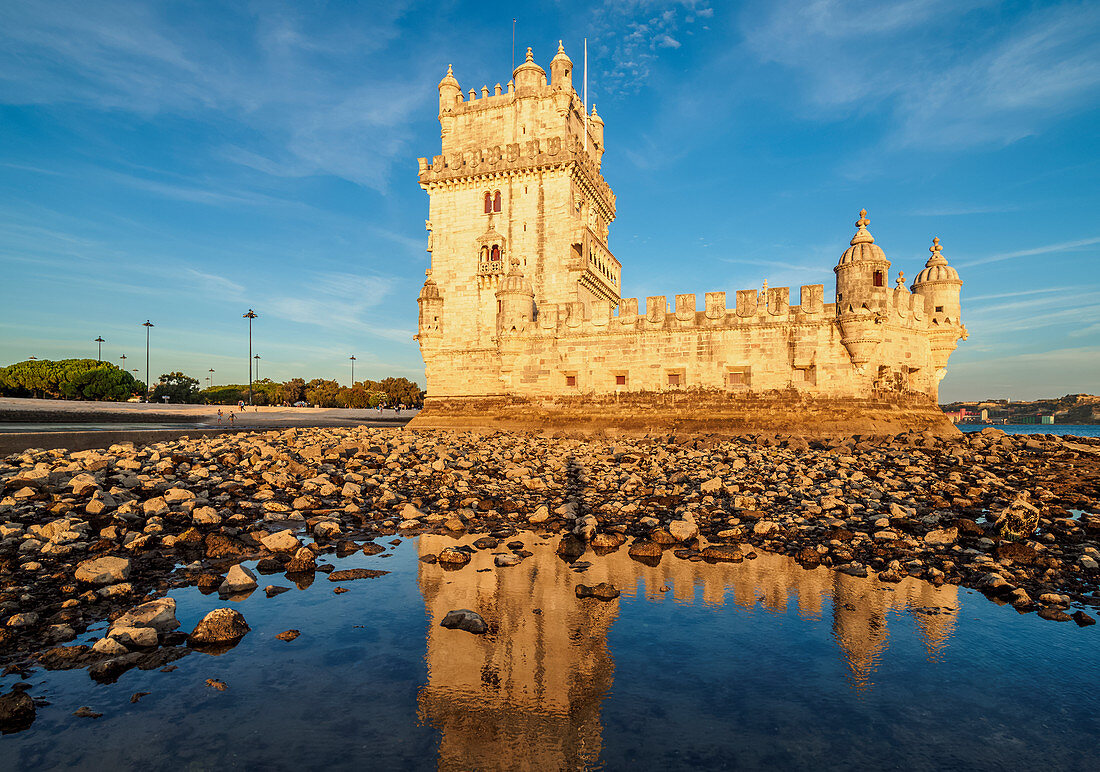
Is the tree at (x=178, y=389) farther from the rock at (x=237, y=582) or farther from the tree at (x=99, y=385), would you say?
the rock at (x=237, y=582)

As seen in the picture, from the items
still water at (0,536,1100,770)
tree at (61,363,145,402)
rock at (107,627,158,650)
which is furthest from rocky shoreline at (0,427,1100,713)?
tree at (61,363,145,402)

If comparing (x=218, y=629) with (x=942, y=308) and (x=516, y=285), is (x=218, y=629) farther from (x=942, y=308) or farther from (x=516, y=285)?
(x=942, y=308)

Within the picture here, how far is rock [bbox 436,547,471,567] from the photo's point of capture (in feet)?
21.9

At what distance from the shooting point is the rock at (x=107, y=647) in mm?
4113

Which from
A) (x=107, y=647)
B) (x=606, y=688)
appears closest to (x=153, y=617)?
(x=107, y=647)

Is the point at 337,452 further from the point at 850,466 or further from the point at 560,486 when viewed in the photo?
the point at 850,466

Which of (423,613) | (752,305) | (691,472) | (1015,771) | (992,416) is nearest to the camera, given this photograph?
(1015,771)

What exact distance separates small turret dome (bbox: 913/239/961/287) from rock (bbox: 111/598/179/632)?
26.1 m

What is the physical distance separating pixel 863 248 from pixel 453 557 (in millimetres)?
19686

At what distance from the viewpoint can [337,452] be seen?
15.4 meters

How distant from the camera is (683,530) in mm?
7625

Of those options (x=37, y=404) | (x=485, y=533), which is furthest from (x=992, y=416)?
(x=37, y=404)

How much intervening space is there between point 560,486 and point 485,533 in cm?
351

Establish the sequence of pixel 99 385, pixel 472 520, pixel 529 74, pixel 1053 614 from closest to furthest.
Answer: pixel 1053 614
pixel 472 520
pixel 529 74
pixel 99 385
